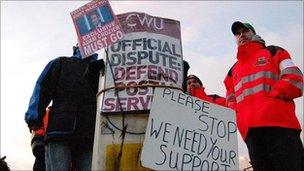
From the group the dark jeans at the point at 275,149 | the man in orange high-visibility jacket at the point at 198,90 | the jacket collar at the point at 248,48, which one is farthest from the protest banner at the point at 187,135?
the man in orange high-visibility jacket at the point at 198,90

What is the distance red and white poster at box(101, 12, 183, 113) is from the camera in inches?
153

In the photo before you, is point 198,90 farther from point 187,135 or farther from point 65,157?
point 187,135

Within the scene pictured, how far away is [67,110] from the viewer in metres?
4.65

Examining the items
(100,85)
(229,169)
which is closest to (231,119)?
(229,169)

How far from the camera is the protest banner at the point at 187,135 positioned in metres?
3.67

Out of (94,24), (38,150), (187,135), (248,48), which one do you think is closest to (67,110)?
(94,24)

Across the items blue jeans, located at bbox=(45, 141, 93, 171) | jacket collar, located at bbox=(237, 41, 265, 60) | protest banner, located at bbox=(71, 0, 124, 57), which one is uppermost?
jacket collar, located at bbox=(237, 41, 265, 60)

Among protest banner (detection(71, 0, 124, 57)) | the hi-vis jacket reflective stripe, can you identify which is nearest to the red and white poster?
protest banner (detection(71, 0, 124, 57))

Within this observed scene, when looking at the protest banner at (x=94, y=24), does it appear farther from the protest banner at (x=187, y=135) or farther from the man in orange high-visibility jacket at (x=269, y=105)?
the man in orange high-visibility jacket at (x=269, y=105)

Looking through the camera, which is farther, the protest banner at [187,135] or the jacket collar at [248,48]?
the jacket collar at [248,48]

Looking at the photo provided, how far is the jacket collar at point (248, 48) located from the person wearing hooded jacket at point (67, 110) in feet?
5.50

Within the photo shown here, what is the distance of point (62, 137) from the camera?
4.53 m

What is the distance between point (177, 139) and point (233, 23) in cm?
223

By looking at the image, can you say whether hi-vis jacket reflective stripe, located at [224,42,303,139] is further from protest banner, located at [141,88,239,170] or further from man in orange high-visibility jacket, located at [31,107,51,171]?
man in orange high-visibility jacket, located at [31,107,51,171]
